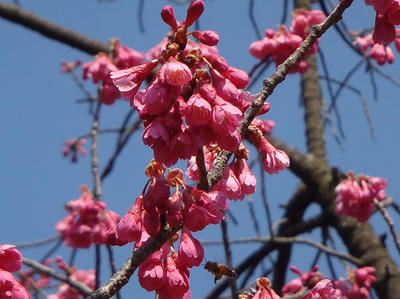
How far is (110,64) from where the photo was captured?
Answer: 140 inches

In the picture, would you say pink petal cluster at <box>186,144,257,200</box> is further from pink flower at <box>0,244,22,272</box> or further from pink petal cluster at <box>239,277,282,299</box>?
pink flower at <box>0,244,22,272</box>

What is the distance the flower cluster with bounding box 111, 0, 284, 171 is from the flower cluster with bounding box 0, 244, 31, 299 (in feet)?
1.16

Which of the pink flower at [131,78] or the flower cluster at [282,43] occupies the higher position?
the flower cluster at [282,43]

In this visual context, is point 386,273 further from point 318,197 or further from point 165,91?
point 165,91

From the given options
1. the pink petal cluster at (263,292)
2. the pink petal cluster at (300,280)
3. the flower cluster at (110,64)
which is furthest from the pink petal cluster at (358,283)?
the pink petal cluster at (263,292)

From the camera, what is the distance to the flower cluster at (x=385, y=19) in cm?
139

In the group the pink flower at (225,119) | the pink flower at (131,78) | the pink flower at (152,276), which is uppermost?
the pink flower at (131,78)

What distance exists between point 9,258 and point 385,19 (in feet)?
3.01

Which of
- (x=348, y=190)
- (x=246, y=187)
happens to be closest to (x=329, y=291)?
(x=246, y=187)

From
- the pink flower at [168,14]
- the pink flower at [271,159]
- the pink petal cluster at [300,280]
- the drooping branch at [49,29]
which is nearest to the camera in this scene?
the pink flower at [168,14]

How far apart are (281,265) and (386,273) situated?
858mm

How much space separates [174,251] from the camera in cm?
136

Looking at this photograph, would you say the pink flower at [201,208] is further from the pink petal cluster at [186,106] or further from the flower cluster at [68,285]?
the flower cluster at [68,285]

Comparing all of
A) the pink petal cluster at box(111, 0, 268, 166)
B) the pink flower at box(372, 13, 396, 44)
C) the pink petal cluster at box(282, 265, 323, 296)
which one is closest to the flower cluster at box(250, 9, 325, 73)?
the pink petal cluster at box(282, 265, 323, 296)
